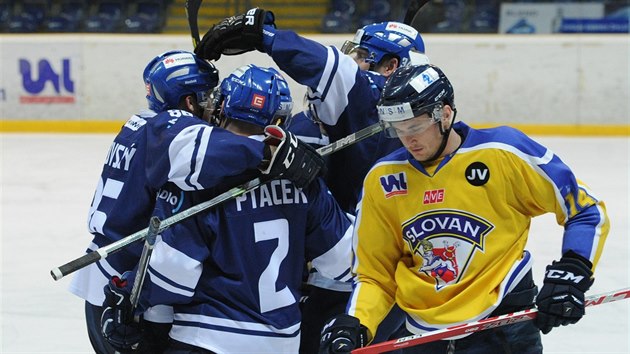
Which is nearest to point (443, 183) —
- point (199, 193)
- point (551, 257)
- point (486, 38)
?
point (199, 193)

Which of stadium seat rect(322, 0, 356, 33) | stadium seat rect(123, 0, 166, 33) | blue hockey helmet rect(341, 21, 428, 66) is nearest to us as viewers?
blue hockey helmet rect(341, 21, 428, 66)

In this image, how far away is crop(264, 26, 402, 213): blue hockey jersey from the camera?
94.5 inches

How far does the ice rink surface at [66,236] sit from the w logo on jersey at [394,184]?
1.64 meters

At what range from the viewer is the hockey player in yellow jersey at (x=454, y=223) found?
6.30 feet

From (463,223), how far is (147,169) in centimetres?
66

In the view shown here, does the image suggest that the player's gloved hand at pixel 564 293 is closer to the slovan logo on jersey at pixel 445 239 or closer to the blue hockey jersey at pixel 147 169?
the slovan logo on jersey at pixel 445 239

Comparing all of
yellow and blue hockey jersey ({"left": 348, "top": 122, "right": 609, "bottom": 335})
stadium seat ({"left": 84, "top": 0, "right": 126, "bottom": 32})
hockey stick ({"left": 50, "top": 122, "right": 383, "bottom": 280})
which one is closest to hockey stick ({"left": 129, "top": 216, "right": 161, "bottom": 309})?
hockey stick ({"left": 50, "top": 122, "right": 383, "bottom": 280})

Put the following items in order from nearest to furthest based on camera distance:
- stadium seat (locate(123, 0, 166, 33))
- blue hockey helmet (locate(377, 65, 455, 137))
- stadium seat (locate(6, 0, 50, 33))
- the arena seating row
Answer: blue hockey helmet (locate(377, 65, 455, 137))
stadium seat (locate(123, 0, 166, 33))
the arena seating row
stadium seat (locate(6, 0, 50, 33))

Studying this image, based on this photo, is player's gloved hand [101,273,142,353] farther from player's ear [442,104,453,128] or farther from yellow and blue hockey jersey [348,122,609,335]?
Result: player's ear [442,104,453,128]

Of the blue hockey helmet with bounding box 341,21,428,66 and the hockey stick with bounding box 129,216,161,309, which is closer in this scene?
the hockey stick with bounding box 129,216,161,309

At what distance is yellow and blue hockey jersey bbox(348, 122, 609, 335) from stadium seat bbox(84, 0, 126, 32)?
25.4 ft

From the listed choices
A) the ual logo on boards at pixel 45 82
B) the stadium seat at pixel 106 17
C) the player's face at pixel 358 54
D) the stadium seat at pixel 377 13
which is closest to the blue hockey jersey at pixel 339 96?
the player's face at pixel 358 54

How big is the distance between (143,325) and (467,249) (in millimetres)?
721

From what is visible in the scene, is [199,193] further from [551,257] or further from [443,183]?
[551,257]
